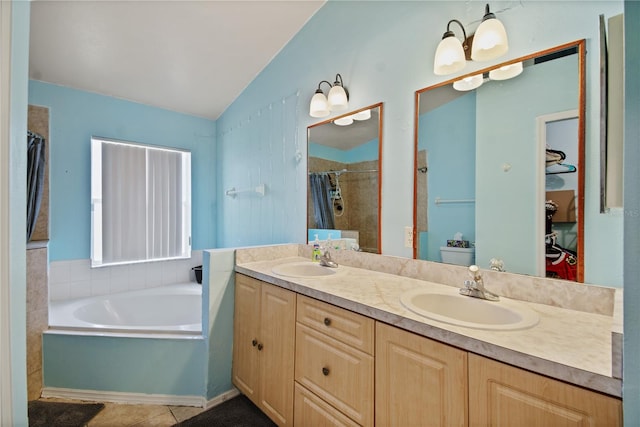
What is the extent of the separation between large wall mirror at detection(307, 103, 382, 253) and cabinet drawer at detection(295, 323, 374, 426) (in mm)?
700

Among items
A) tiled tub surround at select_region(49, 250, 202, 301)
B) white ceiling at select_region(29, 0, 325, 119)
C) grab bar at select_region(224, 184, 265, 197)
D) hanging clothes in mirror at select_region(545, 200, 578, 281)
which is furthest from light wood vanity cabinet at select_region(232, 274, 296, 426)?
white ceiling at select_region(29, 0, 325, 119)

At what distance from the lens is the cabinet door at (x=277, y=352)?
146cm

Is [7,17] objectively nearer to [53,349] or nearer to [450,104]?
[450,104]

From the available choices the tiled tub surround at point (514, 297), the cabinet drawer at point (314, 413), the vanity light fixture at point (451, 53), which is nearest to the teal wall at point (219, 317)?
the tiled tub surround at point (514, 297)

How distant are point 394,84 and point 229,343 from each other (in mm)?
1982

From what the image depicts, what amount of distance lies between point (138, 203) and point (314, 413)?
8.50ft

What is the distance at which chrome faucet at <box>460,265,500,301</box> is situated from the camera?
46.4 inches

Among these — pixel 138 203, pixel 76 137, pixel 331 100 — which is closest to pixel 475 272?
pixel 331 100

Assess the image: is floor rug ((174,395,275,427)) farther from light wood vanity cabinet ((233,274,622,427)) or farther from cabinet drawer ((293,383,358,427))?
cabinet drawer ((293,383,358,427))

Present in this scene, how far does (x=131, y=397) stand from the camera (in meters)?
1.89

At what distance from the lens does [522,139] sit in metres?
1.23

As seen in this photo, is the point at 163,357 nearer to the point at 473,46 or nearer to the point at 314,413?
the point at 314,413

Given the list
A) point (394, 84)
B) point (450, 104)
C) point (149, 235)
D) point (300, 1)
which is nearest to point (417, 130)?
point (450, 104)

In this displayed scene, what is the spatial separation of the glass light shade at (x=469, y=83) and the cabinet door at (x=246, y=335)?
153cm
